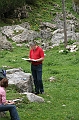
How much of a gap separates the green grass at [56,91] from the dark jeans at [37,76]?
0.37 m

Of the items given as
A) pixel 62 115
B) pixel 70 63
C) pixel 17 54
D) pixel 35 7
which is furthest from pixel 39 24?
pixel 62 115

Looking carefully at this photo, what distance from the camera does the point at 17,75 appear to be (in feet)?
52.0

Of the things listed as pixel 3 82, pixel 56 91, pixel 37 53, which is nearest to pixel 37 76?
pixel 37 53

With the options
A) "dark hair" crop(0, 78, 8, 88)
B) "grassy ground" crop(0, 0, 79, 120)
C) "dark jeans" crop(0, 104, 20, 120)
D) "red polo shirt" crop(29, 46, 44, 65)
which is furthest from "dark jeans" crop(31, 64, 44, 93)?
"dark jeans" crop(0, 104, 20, 120)

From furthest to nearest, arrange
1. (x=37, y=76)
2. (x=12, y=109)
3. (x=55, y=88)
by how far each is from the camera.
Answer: (x=55, y=88) → (x=37, y=76) → (x=12, y=109)

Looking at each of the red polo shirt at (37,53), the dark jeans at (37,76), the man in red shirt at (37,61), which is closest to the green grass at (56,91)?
the dark jeans at (37,76)

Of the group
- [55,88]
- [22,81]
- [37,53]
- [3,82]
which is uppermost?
[37,53]

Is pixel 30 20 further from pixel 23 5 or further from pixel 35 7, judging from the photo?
pixel 35 7

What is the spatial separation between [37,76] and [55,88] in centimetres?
199

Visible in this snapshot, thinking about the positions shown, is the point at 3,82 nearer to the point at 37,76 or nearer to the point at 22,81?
the point at 22,81

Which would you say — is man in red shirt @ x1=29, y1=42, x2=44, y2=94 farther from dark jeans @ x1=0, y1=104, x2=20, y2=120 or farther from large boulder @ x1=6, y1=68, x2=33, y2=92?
dark jeans @ x1=0, y1=104, x2=20, y2=120

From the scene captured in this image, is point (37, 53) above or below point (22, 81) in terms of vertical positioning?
above

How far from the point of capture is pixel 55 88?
16734mm

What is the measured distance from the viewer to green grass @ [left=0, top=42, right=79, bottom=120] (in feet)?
39.8
